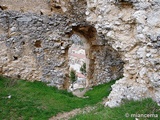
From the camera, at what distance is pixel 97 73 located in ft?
43.2

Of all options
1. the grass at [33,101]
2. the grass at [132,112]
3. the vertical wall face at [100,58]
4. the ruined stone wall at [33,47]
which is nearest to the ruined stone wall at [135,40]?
the grass at [132,112]

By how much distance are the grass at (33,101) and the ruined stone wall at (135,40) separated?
240 cm

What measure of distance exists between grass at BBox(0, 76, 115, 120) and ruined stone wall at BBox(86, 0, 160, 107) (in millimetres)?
2397

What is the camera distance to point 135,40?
676 centimetres

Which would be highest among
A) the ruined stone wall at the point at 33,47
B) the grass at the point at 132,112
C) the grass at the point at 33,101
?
the ruined stone wall at the point at 33,47

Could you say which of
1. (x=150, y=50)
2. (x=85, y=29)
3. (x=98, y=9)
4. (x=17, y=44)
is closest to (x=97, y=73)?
(x=85, y=29)

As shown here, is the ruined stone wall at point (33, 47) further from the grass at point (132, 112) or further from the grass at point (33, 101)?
the grass at point (132, 112)

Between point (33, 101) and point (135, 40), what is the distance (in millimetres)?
4377

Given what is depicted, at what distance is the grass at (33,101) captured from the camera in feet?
25.8

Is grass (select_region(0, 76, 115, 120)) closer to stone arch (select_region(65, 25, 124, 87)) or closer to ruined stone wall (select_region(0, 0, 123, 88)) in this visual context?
ruined stone wall (select_region(0, 0, 123, 88))

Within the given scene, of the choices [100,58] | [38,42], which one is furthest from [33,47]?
[100,58]

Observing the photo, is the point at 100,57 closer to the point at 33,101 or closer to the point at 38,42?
the point at 38,42

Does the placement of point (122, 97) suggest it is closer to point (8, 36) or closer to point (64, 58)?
point (64, 58)

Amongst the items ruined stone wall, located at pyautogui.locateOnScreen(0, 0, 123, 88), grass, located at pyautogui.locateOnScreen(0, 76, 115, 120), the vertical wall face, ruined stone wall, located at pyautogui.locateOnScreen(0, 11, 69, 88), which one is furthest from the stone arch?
grass, located at pyautogui.locateOnScreen(0, 76, 115, 120)
